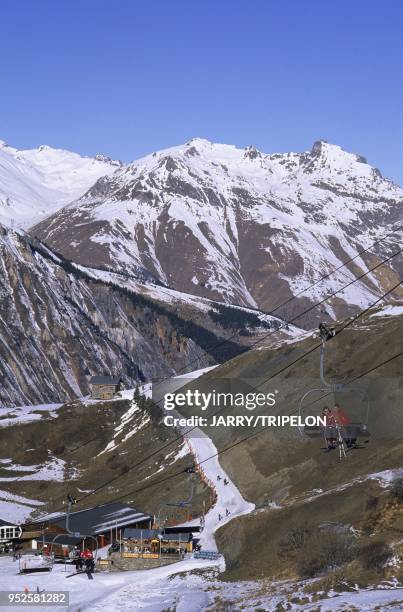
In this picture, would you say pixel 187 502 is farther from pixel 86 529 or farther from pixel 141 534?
pixel 141 534

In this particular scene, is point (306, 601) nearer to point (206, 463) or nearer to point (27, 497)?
point (206, 463)

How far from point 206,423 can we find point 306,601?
10046 cm

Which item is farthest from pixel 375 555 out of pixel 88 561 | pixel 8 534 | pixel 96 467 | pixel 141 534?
pixel 96 467

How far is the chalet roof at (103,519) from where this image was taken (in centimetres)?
10469

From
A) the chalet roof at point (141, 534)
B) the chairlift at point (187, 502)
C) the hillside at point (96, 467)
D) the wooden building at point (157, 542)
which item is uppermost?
the hillside at point (96, 467)

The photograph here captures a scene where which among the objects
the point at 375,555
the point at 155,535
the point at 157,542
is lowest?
the point at 375,555

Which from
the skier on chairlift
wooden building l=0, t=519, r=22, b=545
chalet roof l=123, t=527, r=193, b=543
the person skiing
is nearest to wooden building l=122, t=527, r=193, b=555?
chalet roof l=123, t=527, r=193, b=543

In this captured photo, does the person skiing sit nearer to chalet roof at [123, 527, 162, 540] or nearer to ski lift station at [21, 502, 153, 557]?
chalet roof at [123, 527, 162, 540]

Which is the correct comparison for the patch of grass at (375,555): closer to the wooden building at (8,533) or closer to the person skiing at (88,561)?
the person skiing at (88,561)

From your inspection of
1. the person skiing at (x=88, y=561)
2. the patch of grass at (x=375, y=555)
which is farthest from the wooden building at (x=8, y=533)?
the patch of grass at (x=375, y=555)

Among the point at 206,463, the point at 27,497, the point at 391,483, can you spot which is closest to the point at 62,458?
the point at 27,497

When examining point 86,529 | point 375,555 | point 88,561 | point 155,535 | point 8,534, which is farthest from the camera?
point 8,534

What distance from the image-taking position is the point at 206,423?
157 meters

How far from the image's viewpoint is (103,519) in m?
109
